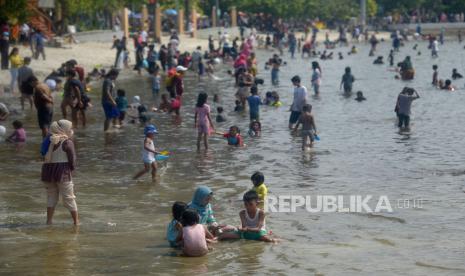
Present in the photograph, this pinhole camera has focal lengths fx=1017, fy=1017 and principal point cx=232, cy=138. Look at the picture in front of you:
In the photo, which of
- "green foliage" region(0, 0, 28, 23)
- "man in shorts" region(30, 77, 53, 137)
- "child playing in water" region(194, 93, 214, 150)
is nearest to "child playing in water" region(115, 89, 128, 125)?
"man in shorts" region(30, 77, 53, 137)

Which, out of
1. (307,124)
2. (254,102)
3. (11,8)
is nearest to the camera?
(307,124)

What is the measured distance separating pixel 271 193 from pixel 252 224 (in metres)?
3.95

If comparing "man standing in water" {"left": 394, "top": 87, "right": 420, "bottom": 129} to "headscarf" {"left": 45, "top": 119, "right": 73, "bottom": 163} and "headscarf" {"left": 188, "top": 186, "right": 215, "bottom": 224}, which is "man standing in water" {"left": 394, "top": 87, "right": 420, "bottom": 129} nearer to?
"headscarf" {"left": 188, "top": 186, "right": 215, "bottom": 224}

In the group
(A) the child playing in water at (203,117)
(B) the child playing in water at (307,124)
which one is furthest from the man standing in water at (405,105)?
(A) the child playing in water at (203,117)

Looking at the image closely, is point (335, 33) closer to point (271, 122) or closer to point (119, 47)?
point (119, 47)

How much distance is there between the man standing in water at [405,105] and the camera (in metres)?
26.7

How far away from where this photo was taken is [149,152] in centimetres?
1833

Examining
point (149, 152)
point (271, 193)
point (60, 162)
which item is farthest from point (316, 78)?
point (60, 162)

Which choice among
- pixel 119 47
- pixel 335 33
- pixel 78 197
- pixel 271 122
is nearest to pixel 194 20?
pixel 335 33

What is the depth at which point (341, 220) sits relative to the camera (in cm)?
1565

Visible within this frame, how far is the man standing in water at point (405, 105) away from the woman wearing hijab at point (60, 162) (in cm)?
1420

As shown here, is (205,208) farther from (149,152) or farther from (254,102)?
(254,102)

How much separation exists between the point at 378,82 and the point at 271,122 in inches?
747

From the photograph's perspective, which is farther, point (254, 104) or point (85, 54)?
point (85, 54)
